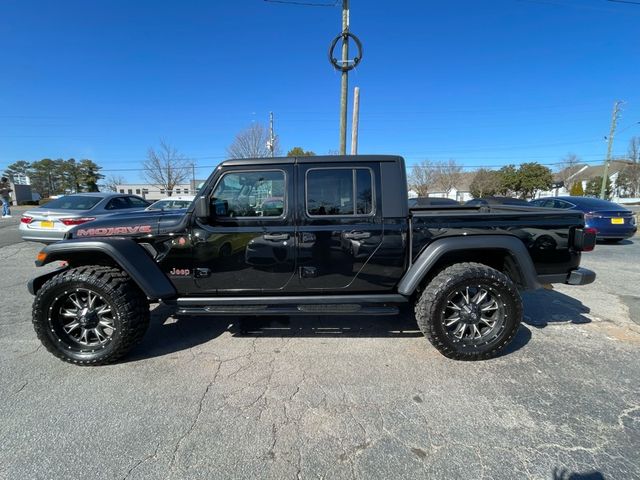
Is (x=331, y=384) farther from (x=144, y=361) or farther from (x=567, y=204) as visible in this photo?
(x=567, y=204)

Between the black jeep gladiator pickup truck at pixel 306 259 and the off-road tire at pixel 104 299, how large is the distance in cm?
1

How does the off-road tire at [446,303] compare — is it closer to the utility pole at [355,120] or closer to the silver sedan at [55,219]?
the silver sedan at [55,219]

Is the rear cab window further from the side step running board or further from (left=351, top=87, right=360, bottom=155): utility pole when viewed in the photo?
(left=351, top=87, right=360, bottom=155): utility pole

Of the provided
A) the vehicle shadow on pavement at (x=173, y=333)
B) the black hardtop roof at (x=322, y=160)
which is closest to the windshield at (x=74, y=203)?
the vehicle shadow on pavement at (x=173, y=333)

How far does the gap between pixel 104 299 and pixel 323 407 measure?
220 cm

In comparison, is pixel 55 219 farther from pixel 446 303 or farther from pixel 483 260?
pixel 483 260

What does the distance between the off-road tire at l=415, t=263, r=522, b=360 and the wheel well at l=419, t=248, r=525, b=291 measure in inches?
6.6

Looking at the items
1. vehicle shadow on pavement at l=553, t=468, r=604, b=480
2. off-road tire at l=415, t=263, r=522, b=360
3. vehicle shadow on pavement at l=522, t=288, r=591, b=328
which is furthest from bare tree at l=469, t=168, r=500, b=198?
vehicle shadow on pavement at l=553, t=468, r=604, b=480

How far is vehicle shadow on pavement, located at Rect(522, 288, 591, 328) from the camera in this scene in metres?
3.73

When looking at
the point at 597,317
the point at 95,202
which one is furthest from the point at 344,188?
the point at 95,202

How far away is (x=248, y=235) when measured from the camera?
113 inches

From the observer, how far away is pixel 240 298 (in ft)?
9.82

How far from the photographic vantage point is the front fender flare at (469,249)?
2824 millimetres

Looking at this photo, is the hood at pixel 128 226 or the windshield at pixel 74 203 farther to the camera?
the windshield at pixel 74 203
